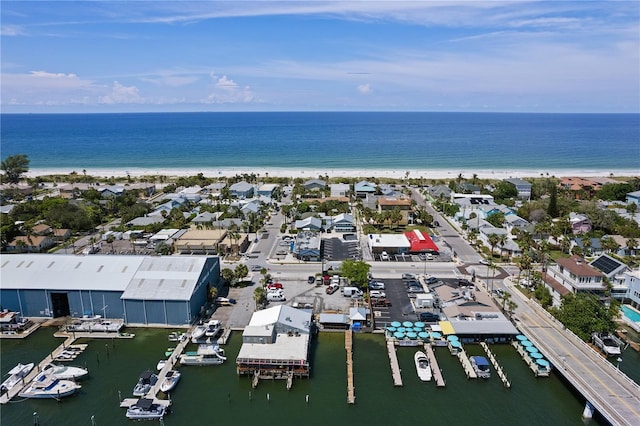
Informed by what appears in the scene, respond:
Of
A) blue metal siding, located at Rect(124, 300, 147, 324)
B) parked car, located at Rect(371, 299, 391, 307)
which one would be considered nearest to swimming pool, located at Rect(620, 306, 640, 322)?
parked car, located at Rect(371, 299, 391, 307)

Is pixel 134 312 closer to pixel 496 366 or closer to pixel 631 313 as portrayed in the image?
pixel 496 366

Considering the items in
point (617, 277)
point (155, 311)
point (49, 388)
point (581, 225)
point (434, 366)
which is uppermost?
point (617, 277)

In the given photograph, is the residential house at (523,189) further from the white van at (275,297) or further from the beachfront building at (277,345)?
the beachfront building at (277,345)

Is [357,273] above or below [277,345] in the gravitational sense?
above

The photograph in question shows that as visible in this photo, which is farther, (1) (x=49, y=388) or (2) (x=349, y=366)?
(2) (x=349, y=366)

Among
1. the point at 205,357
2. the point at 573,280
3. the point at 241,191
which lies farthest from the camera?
the point at 241,191

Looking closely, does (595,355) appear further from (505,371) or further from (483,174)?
(483,174)

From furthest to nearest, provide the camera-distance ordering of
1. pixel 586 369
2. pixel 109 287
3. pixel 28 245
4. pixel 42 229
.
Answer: pixel 42 229, pixel 28 245, pixel 109 287, pixel 586 369

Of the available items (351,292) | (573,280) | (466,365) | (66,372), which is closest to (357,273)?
(351,292)
